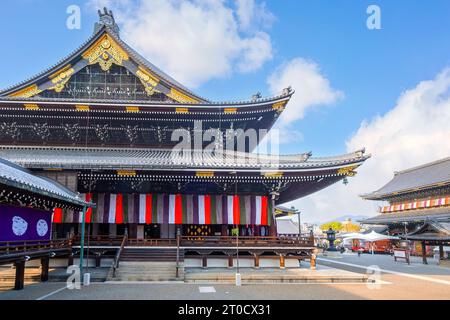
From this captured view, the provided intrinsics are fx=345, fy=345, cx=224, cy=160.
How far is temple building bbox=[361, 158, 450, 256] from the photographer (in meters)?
41.2

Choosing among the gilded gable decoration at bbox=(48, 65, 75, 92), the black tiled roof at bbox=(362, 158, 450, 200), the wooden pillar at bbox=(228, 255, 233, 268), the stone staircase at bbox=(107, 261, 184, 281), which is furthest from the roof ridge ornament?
the black tiled roof at bbox=(362, 158, 450, 200)

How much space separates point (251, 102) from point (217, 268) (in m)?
10.8

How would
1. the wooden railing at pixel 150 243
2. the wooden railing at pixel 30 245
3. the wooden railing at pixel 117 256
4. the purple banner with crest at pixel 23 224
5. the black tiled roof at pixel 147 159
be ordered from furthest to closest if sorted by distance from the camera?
the wooden railing at pixel 150 243 → the black tiled roof at pixel 147 159 → the wooden railing at pixel 117 256 → the purple banner with crest at pixel 23 224 → the wooden railing at pixel 30 245

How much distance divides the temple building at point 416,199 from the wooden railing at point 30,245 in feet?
97.0

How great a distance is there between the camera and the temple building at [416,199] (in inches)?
1624

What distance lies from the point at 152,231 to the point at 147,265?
5125mm

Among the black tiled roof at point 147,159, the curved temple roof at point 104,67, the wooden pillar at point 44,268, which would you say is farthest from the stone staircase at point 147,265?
the curved temple roof at point 104,67

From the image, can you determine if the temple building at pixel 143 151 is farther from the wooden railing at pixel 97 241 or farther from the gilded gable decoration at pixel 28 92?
the wooden railing at pixel 97 241

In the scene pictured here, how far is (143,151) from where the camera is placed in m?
23.6

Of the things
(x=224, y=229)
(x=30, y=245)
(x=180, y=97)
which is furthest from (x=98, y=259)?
(x=180, y=97)

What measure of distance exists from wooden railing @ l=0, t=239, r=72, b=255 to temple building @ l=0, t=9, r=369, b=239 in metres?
2.41

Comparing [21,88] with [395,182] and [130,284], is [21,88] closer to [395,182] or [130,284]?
[130,284]

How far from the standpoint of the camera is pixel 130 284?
1627cm

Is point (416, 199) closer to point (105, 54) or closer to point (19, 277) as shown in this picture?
point (105, 54)
